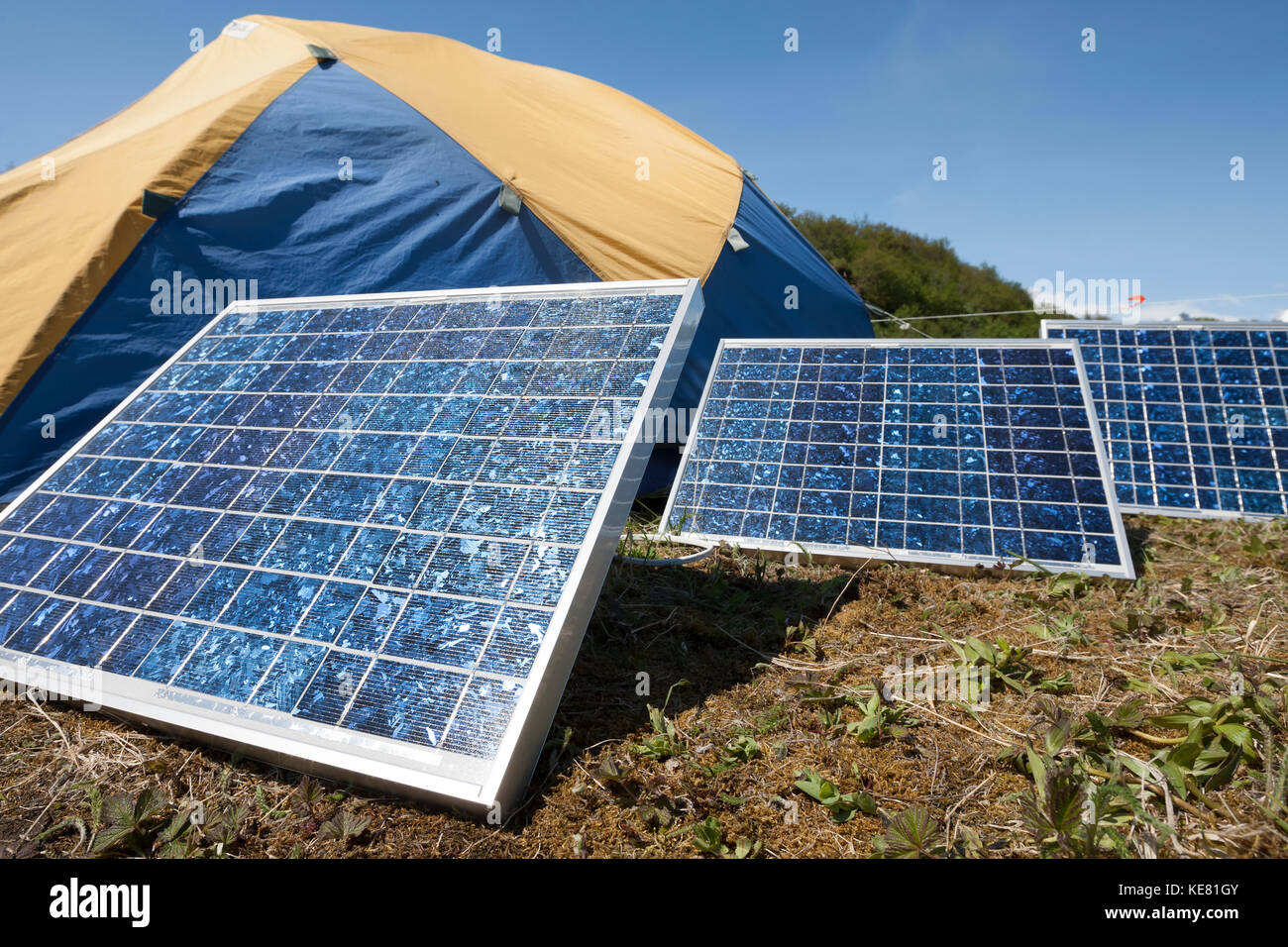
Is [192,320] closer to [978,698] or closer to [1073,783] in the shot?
[978,698]

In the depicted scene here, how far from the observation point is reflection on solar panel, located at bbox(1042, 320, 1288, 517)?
6945 mm

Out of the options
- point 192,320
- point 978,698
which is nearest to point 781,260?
point 192,320

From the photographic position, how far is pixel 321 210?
7465 millimetres

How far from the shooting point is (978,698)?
3.27 m

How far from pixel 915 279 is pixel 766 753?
76.2 feet

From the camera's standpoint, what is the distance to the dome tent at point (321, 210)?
641 cm

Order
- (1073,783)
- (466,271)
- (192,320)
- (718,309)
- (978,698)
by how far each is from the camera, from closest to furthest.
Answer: (1073,783) → (978,698) → (192,320) → (466,271) → (718,309)

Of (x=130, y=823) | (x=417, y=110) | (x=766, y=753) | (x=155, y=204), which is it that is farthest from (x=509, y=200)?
(x=130, y=823)

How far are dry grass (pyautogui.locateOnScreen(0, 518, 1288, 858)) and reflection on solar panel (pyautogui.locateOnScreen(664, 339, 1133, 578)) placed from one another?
634 millimetres

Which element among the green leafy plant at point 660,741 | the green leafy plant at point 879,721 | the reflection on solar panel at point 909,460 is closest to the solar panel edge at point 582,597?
the green leafy plant at point 660,741

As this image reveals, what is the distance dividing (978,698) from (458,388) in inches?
111

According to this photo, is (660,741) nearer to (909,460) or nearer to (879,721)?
(879,721)

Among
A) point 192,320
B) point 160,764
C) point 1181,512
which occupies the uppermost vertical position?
point 192,320

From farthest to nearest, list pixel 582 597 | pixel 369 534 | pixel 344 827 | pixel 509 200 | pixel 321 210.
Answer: pixel 509 200
pixel 321 210
pixel 369 534
pixel 582 597
pixel 344 827
